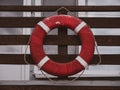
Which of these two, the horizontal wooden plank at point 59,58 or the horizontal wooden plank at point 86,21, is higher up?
the horizontal wooden plank at point 86,21

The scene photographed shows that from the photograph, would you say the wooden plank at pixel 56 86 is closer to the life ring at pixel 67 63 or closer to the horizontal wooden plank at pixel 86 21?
the life ring at pixel 67 63

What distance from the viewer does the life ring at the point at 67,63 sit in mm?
2854

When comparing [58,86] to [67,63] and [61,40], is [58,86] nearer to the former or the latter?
[67,63]

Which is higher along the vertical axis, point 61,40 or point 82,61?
point 61,40

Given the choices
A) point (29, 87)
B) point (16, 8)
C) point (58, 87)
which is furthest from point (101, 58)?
point (16, 8)

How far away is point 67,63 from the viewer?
2887 millimetres

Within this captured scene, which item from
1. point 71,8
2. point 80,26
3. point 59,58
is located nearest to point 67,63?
point 59,58

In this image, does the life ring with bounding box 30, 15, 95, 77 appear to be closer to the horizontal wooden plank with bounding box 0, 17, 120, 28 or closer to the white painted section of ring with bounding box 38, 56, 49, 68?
the white painted section of ring with bounding box 38, 56, 49, 68

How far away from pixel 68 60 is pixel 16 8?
2.03 ft

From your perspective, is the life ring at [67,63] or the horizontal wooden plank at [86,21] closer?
the life ring at [67,63]

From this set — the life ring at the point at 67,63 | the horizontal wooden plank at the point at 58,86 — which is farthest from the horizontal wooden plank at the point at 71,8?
the horizontal wooden plank at the point at 58,86

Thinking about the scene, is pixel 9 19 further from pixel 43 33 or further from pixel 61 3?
pixel 61 3

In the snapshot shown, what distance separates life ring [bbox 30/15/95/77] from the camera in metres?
2.85

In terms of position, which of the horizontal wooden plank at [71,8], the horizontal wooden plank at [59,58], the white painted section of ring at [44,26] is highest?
the horizontal wooden plank at [71,8]
